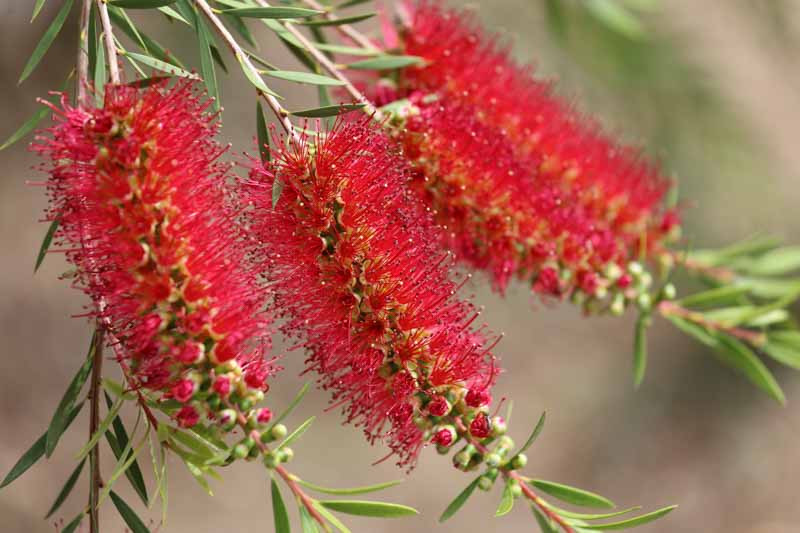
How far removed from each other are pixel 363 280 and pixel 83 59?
345 mm

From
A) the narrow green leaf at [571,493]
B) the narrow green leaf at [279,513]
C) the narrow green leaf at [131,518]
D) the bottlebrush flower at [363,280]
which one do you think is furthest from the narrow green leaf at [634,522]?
the narrow green leaf at [131,518]

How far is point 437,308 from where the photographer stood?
2.69 feet

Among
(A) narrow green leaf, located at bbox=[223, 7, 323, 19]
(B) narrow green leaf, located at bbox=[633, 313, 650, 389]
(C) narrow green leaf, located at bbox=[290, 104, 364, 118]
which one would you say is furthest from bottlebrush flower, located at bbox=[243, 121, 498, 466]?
(B) narrow green leaf, located at bbox=[633, 313, 650, 389]

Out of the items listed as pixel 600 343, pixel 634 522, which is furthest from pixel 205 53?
pixel 600 343

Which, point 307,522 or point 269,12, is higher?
A: point 269,12

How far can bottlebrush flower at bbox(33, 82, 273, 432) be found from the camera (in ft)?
2.35

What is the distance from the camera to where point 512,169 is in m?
1.03

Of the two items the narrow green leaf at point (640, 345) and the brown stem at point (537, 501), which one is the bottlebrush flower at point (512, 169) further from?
the brown stem at point (537, 501)

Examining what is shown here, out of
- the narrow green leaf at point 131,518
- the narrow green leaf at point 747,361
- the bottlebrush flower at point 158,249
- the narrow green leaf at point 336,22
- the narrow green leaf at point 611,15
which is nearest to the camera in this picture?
the bottlebrush flower at point 158,249

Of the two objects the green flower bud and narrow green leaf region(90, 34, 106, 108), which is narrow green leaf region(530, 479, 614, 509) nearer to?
the green flower bud

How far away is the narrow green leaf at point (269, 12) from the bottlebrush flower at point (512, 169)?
0.61 ft

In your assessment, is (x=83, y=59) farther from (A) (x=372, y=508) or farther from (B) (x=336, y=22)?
(A) (x=372, y=508)

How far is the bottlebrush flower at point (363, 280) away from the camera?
0.80 meters

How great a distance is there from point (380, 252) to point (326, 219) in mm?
62
